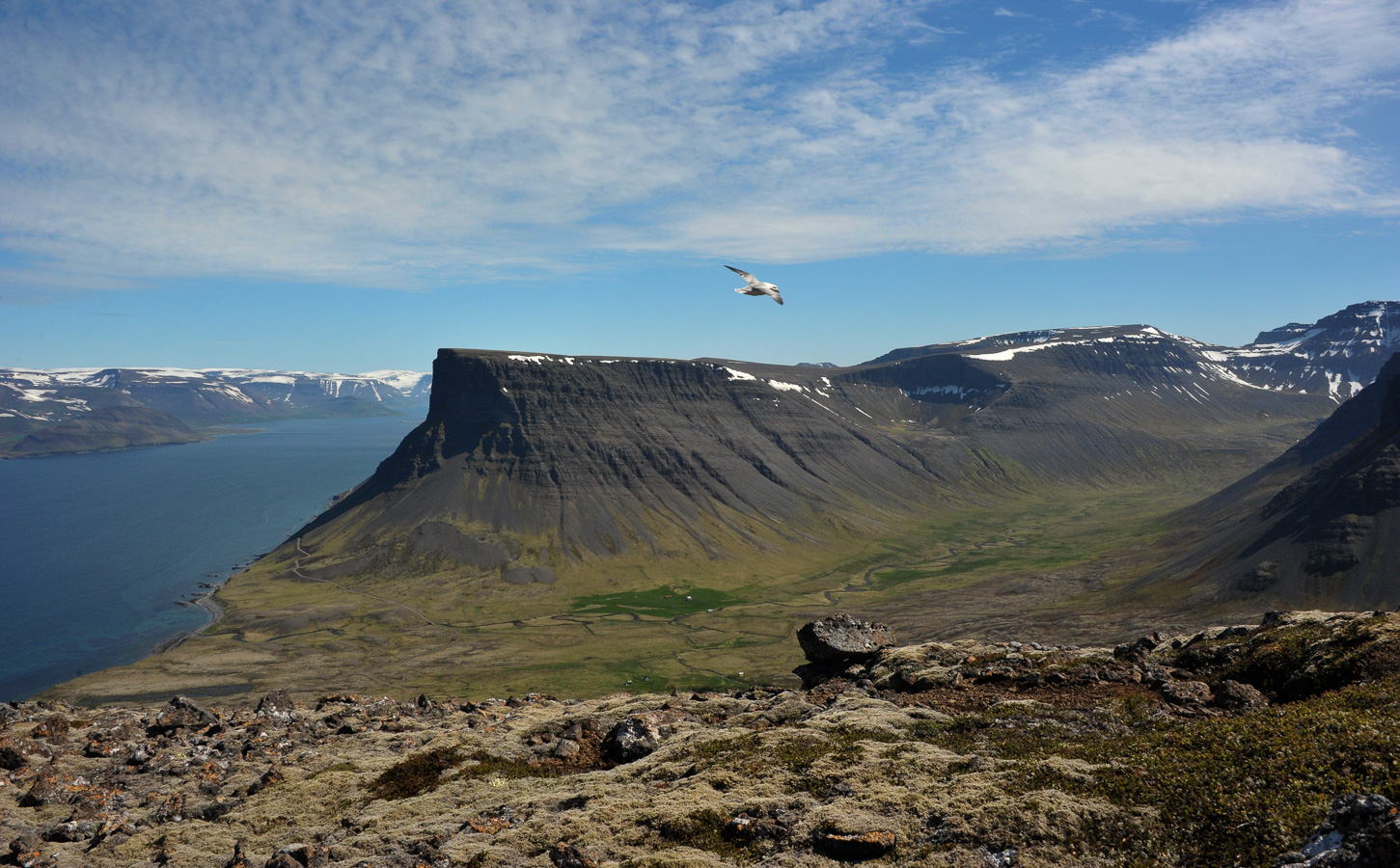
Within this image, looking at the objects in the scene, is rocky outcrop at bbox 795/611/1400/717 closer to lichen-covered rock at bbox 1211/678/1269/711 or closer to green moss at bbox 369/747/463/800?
lichen-covered rock at bbox 1211/678/1269/711

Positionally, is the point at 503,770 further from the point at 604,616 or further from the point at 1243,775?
the point at 604,616

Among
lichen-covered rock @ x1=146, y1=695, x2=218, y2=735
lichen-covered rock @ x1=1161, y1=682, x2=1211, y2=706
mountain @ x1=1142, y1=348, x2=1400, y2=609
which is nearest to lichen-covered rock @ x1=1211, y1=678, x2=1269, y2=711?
lichen-covered rock @ x1=1161, y1=682, x2=1211, y2=706

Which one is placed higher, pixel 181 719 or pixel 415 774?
pixel 415 774

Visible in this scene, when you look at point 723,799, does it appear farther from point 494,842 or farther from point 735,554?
point 735,554

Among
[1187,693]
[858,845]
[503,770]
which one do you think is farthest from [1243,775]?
[503,770]

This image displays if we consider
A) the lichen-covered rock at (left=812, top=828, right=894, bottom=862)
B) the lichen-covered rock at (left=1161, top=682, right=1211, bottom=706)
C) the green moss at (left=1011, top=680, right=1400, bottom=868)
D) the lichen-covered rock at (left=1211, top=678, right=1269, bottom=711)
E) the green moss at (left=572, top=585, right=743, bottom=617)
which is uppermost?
the green moss at (left=1011, top=680, right=1400, bottom=868)

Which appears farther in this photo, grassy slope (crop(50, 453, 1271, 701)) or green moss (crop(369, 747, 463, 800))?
grassy slope (crop(50, 453, 1271, 701))

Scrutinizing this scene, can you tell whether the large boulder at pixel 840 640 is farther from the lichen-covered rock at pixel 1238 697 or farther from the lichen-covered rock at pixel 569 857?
the lichen-covered rock at pixel 569 857
